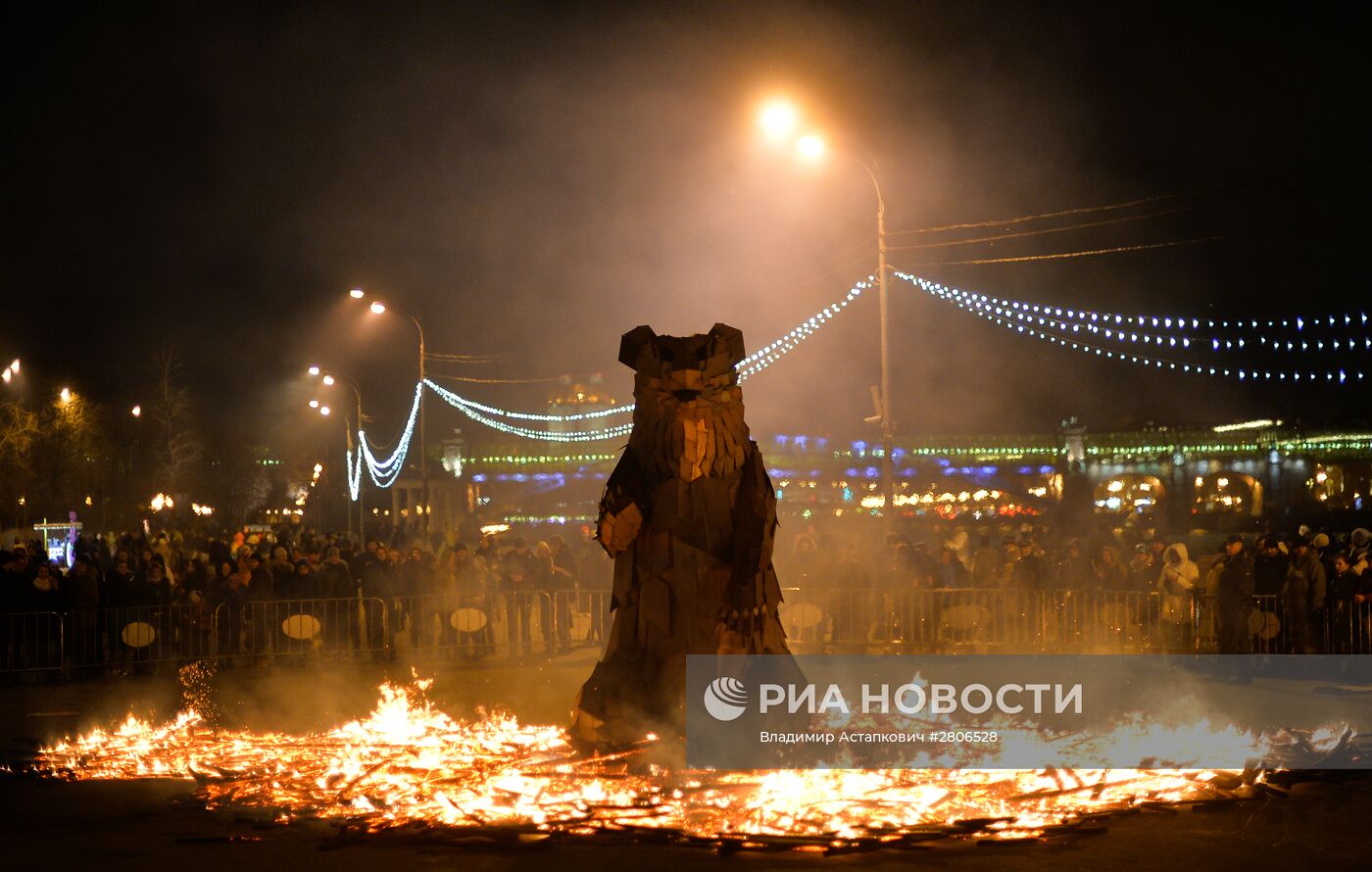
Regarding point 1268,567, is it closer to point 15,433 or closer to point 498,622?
point 498,622

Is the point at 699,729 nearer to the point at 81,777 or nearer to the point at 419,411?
the point at 81,777

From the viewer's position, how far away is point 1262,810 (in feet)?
25.9

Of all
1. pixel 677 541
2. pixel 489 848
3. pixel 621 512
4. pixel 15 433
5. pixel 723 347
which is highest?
pixel 15 433

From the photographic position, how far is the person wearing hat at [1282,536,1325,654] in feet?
46.8

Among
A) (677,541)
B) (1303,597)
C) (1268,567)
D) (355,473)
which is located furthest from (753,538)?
(355,473)

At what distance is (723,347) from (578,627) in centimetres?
907

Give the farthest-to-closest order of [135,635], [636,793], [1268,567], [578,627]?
[578,627] → [135,635] → [1268,567] → [636,793]

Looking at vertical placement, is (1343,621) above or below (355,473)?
below

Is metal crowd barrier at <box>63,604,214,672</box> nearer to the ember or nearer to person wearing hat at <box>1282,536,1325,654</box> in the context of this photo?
the ember

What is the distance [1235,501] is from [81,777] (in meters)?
72.2

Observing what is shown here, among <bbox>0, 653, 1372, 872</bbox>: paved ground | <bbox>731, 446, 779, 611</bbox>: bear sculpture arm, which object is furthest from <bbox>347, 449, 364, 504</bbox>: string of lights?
<bbox>731, 446, 779, 611</bbox>: bear sculpture arm

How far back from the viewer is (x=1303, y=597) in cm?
1429

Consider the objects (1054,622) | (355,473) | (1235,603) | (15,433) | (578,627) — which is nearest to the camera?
(1235,603)

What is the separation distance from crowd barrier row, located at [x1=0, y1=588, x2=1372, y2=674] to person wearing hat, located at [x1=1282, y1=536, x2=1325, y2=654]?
0.03 m
